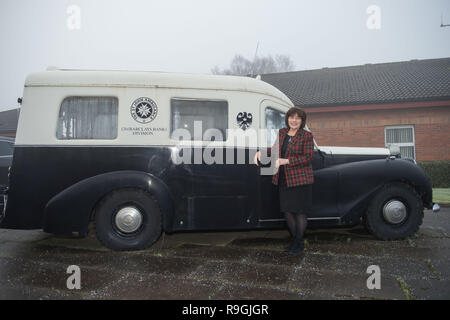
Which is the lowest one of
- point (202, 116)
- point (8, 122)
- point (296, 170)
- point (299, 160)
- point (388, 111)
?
point (296, 170)

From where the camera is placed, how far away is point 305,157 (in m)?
3.49

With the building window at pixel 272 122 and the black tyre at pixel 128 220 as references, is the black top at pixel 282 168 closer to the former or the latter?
the building window at pixel 272 122

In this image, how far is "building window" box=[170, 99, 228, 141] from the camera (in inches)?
153

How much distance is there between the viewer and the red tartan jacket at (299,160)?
137 inches

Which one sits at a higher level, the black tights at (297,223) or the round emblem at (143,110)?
the round emblem at (143,110)

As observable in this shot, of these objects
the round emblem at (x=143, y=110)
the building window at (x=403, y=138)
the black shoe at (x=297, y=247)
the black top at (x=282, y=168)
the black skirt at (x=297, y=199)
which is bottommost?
the black shoe at (x=297, y=247)

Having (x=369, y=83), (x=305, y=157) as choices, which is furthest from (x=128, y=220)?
(x=369, y=83)

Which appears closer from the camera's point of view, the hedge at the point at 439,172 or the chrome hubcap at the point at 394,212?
the chrome hubcap at the point at 394,212

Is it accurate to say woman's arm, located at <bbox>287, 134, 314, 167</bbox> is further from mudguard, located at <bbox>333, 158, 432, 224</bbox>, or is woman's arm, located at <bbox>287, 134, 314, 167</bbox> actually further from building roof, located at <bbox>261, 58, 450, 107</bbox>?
building roof, located at <bbox>261, 58, 450, 107</bbox>

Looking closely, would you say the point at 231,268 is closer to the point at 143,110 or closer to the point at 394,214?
the point at 143,110

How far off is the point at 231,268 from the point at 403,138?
13039 mm

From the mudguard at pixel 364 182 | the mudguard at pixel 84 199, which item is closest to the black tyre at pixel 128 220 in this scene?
the mudguard at pixel 84 199

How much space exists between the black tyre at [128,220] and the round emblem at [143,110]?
872 millimetres

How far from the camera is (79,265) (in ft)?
10.9
